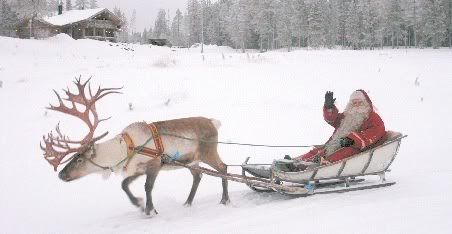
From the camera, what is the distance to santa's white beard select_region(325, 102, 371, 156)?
7.38 metres

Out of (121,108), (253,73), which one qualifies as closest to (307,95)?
(253,73)

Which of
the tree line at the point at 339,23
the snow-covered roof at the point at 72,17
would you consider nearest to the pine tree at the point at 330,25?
the tree line at the point at 339,23

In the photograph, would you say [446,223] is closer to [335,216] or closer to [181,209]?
[335,216]

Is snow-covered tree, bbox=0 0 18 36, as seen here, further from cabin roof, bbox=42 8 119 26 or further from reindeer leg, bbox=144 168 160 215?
reindeer leg, bbox=144 168 160 215

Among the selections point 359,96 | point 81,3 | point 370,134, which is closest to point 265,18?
point 81,3

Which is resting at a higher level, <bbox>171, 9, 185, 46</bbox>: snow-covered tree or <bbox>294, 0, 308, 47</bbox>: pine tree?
<bbox>171, 9, 185, 46</bbox>: snow-covered tree

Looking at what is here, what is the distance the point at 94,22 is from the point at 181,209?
52300 millimetres

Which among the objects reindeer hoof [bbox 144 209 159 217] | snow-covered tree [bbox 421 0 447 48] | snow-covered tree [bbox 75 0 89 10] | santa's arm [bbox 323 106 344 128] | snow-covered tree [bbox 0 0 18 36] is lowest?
reindeer hoof [bbox 144 209 159 217]

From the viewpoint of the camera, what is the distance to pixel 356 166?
692 cm

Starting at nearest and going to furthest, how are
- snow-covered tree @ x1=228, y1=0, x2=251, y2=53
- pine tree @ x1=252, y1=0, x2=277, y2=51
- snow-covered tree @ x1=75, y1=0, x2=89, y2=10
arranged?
pine tree @ x1=252, y1=0, x2=277, y2=51, snow-covered tree @ x1=228, y1=0, x2=251, y2=53, snow-covered tree @ x1=75, y1=0, x2=89, y2=10

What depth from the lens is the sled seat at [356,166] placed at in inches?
267

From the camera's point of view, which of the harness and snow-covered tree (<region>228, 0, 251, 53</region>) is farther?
snow-covered tree (<region>228, 0, 251, 53</region>)

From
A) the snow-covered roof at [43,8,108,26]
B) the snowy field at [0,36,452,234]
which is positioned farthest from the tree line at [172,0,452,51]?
the snowy field at [0,36,452,234]

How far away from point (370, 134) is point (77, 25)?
54.6 m
